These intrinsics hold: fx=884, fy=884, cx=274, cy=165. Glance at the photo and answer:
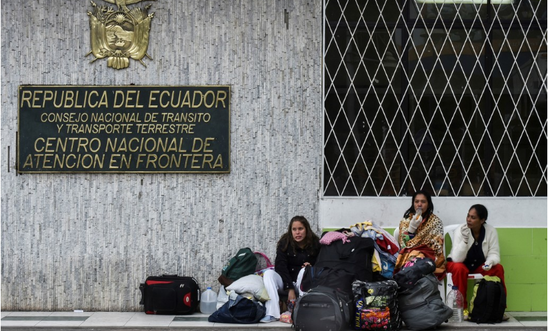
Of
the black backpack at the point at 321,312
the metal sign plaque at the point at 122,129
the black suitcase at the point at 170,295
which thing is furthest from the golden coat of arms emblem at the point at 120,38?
the black backpack at the point at 321,312

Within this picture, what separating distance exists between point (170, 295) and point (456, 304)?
3052 mm

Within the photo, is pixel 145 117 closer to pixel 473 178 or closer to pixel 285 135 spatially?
pixel 285 135

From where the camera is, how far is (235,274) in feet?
32.1

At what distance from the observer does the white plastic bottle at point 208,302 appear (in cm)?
980

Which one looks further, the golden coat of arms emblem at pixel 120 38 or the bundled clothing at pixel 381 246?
the golden coat of arms emblem at pixel 120 38

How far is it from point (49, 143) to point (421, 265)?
4.41m

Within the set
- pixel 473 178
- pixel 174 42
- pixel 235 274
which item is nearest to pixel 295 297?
pixel 235 274

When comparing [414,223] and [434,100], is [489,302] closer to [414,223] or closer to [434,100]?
[414,223]

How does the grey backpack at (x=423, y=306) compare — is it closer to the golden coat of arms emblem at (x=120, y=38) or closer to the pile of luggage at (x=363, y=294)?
the pile of luggage at (x=363, y=294)

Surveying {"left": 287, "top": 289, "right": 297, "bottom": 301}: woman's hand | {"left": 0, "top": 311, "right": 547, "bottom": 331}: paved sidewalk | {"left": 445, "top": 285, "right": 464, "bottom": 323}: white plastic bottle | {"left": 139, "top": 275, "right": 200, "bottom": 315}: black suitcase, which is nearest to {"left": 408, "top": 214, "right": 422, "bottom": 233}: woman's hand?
{"left": 445, "top": 285, "right": 464, "bottom": 323}: white plastic bottle

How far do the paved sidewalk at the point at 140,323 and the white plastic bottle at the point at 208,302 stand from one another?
0.09 m

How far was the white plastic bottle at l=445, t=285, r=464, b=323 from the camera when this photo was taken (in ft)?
30.5

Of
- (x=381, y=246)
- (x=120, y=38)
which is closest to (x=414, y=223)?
(x=381, y=246)

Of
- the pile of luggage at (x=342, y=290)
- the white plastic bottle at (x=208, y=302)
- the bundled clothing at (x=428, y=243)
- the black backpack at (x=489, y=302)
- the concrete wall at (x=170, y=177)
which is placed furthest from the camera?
the concrete wall at (x=170, y=177)
